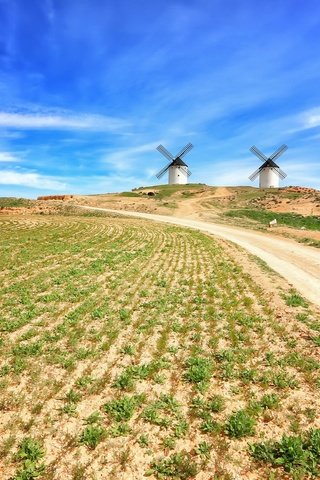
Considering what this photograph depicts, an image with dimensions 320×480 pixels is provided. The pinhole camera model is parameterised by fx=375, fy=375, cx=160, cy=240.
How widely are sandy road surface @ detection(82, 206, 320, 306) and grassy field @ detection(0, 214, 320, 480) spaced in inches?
100

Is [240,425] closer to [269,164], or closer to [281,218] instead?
[281,218]

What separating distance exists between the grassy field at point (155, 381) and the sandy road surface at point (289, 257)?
8.34 feet

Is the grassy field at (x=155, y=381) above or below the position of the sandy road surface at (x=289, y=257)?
below

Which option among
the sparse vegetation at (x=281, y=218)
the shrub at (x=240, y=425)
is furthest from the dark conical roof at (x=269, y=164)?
the shrub at (x=240, y=425)

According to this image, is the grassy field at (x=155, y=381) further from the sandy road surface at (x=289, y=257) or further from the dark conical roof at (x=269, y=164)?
the dark conical roof at (x=269, y=164)

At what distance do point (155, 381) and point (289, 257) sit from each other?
22.9 metres

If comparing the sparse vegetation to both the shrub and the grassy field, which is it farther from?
the shrub

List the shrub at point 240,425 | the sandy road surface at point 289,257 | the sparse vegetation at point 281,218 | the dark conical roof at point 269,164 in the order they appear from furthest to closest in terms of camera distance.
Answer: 1. the dark conical roof at point 269,164
2. the sparse vegetation at point 281,218
3. the sandy road surface at point 289,257
4. the shrub at point 240,425

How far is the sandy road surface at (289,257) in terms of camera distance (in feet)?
70.3

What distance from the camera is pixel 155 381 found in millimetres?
10578

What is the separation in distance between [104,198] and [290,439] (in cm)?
8081

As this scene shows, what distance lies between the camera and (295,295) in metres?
18.5

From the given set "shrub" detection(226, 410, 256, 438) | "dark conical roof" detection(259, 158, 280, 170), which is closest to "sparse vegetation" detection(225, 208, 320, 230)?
"dark conical roof" detection(259, 158, 280, 170)

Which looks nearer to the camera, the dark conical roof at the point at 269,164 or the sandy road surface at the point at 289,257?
the sandy road surface at the point at 289,257
